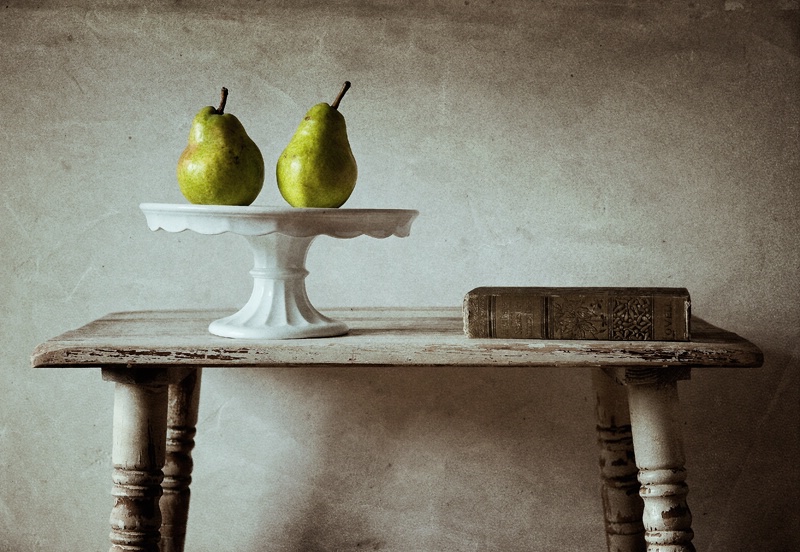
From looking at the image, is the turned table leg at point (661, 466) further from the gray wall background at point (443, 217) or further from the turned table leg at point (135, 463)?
the turned table leg at point (135, 463)

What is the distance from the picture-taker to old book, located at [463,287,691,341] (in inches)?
35.7

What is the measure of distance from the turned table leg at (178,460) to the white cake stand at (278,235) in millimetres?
230

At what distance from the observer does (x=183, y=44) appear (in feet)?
4.37

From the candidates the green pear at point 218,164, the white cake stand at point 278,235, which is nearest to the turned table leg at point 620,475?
the white cake stand at point 278,235

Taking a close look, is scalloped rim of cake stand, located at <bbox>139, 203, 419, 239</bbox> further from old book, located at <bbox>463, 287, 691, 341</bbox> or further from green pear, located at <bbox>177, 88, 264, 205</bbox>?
old book, located at <bbox>463, 287, 691, 341</bbox>

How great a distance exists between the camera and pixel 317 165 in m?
0.93

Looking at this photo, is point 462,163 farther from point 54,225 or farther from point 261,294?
point 54,225

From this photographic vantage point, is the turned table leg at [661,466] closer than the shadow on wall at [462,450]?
Yes

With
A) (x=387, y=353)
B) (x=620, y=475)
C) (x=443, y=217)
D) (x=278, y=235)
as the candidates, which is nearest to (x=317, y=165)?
(x=278, y=235)

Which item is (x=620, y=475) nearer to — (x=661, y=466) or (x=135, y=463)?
Result: (x=661, y=466)

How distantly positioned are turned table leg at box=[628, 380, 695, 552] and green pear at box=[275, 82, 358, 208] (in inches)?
15.7

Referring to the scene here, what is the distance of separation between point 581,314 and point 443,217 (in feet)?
1.53

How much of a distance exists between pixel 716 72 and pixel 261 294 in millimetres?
813

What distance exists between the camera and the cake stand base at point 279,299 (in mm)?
958
